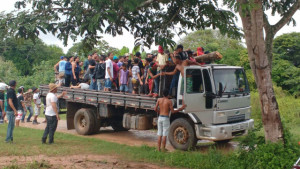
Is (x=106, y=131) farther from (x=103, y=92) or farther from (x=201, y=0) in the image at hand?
(x=201, y=0)

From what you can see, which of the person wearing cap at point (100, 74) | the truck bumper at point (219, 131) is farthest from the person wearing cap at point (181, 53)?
the person wearing cap at point (100, 74)

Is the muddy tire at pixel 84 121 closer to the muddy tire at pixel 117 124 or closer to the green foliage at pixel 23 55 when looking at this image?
the muddy tire at pixel 117 124

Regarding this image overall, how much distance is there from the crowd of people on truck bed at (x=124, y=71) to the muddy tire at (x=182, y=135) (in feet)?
3.22

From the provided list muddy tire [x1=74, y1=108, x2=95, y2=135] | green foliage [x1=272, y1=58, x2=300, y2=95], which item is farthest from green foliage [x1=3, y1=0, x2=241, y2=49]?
green foliage [x1=272, y1=58, x2=300, y2=95]

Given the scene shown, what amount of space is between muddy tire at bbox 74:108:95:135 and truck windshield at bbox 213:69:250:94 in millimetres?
5097

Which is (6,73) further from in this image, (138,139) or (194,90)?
(194,90)

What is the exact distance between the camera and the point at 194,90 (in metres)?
10.2

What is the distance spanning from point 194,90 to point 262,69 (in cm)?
269

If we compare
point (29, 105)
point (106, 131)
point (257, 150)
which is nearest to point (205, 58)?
point (257, 150)

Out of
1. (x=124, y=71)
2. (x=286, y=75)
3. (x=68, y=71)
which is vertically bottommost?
(x=124, y=71)

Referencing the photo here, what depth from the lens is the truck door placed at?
33.3 feet

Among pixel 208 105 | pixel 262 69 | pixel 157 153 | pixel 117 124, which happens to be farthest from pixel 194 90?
pixel 117 124

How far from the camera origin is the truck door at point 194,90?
10148 millimetres

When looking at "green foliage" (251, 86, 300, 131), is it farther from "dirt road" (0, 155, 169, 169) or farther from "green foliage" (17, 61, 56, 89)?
"green foliage" (17, 61, 56, 89)
